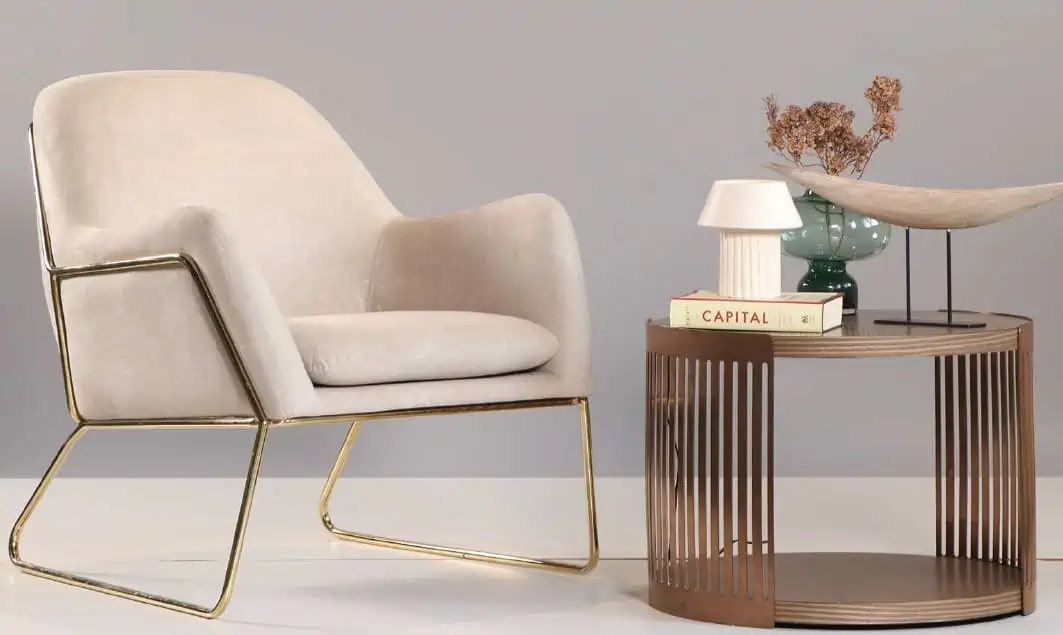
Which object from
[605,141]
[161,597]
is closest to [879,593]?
[161,597]

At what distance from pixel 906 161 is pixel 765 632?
1677 mm

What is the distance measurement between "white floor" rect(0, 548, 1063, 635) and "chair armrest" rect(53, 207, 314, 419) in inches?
12.5

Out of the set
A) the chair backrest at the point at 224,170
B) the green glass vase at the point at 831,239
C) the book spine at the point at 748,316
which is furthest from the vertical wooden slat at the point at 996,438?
the chair backrest at the point at 224,170

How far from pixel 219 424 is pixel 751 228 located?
2.86 ft

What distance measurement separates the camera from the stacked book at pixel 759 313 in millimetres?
2008

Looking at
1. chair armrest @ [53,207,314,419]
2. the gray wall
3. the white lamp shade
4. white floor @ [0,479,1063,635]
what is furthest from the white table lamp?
the gray wall

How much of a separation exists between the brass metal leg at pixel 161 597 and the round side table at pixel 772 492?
60 centimetres

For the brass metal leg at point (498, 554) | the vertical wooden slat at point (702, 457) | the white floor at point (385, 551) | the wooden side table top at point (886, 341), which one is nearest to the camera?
the wooden side table top at point (886, 341)

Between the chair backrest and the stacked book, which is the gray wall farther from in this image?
the stacked book

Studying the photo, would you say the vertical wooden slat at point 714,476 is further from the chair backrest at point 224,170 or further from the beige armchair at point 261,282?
the chair backrest at point 224,170

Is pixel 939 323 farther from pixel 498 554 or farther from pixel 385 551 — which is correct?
pixel 385 551

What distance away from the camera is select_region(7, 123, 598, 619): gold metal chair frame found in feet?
7.04

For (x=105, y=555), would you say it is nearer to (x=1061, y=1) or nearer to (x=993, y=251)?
(x=993, y=251)

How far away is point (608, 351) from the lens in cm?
342
